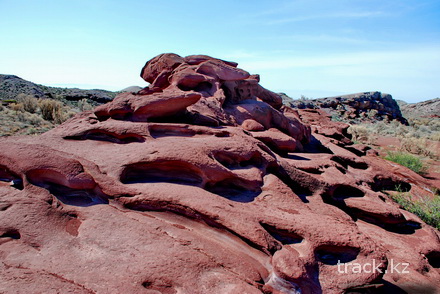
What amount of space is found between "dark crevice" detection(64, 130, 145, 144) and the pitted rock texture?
24 mm

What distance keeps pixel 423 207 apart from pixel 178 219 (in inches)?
227

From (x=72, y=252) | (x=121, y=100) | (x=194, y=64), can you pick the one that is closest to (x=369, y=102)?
(x=194, y=64)

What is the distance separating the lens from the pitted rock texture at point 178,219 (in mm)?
2678

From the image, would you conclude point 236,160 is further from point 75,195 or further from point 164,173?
point 75,195

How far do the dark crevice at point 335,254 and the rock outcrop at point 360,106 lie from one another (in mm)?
29408

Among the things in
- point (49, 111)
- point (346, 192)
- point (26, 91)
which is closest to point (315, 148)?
point (346, 192)

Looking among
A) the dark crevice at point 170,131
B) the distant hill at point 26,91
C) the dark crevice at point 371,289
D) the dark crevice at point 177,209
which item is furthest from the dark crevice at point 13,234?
the distant hill at point 26,91

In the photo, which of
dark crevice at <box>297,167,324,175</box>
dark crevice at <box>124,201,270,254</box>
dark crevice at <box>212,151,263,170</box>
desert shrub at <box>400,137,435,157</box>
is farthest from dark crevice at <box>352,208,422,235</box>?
desert shrub at <box>400,137,435,157</box>

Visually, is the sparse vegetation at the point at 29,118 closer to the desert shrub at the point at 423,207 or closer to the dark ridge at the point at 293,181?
the dark ridge at the point at 293,181

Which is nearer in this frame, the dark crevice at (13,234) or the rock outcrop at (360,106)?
the dark crevice at (13,234)

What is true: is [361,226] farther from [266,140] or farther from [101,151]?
[101,151]

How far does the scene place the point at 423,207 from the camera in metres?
6.30

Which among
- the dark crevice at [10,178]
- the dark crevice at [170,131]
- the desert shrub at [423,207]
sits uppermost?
the dark crevice at [170,131]

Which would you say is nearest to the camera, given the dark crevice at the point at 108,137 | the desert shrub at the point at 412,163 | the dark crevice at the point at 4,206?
the dark crevice at the point at 4,206
